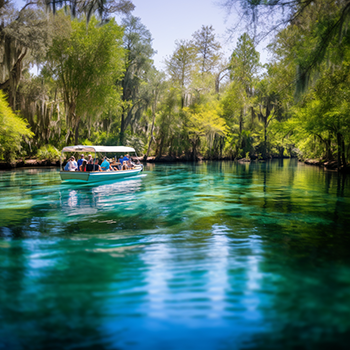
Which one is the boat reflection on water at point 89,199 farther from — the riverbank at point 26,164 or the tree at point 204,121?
the tree at point 204,121

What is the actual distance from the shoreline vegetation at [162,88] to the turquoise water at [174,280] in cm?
773

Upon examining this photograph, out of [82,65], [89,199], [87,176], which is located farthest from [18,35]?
[89,199]

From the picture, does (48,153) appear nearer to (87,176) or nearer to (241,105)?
(87,176)

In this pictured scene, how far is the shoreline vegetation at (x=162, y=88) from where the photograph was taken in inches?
541

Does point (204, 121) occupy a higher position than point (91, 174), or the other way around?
point (204, 121)

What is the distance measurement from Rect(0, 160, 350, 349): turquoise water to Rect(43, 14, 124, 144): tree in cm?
2448

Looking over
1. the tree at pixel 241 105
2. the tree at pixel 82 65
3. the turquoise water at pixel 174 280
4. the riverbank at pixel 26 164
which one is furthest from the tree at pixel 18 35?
the tree at pixel 241 105

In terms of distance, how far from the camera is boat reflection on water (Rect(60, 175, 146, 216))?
461 inches

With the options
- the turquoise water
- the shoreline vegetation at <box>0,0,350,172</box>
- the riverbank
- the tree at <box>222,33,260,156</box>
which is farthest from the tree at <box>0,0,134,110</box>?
the tree at <box>222,33,260,156</box>

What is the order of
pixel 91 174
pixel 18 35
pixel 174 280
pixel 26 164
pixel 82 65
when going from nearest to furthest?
pixel 174 280 < pixel 91 174 < pixel 18 35 < pixel 26 164 < pixel 82 65

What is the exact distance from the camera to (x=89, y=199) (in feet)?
46.3

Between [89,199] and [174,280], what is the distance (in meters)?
9.65

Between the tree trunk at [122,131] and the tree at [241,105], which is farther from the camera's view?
the tree at [241,105]

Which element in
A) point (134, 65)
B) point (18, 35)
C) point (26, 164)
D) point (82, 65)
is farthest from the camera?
point (134, 65)
